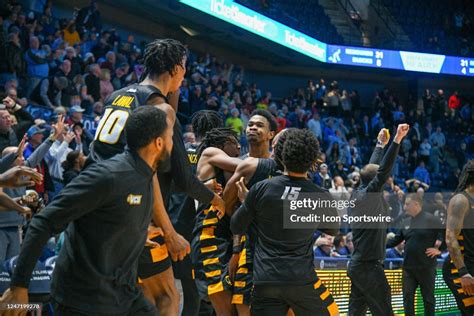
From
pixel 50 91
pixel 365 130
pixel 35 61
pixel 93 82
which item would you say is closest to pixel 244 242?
pixel 50 91

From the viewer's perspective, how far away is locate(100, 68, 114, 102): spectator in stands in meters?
12.5

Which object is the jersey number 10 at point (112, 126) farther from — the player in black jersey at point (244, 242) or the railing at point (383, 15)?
the railing at point (383, 15)

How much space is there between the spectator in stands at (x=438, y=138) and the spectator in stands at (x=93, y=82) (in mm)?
14627

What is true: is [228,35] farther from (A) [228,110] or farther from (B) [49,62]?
(B) [49,62]

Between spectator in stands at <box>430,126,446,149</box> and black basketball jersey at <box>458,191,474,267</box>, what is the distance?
1784 cm

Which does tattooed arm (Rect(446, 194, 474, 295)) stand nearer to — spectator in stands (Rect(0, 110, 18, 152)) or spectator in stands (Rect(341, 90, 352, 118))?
spectator in stands (Rect(0, 110, 18, 152))

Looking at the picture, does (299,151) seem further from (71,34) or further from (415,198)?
(71,34)

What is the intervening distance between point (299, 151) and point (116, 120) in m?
1.21

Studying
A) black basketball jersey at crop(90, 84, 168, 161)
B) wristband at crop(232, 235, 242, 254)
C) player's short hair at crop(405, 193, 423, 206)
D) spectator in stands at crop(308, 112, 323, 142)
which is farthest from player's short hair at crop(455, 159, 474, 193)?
spectator in stands at crop(308, 112, 323, 142)

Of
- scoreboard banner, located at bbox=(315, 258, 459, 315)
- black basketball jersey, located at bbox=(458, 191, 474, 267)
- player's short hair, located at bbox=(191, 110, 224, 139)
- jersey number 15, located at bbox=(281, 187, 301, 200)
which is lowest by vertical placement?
scoreboard banner, located at bbox=(315, 258, 459, 315)

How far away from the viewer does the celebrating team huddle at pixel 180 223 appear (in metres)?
3.37

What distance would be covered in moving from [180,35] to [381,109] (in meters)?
7.90

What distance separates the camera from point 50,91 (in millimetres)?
11211

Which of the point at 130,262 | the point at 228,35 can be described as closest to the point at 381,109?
the point at 228,35
